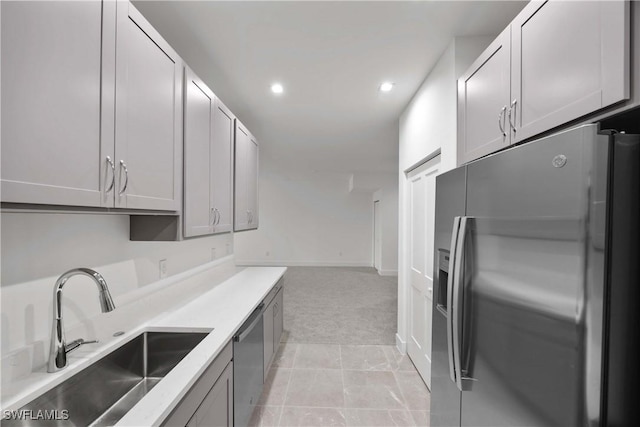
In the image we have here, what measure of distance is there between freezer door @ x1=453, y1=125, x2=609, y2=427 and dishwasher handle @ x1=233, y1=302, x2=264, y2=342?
115 cm

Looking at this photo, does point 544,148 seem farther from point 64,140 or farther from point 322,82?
point 322,82

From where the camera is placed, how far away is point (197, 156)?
183cm

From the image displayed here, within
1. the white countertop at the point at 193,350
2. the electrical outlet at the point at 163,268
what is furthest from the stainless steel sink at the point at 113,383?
the electrical outlet at the point at 163,268

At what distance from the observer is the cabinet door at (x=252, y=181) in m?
3.11

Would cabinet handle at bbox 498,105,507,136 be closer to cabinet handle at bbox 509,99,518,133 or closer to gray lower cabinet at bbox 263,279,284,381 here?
cabinet handle at bbox 509,99,518,133

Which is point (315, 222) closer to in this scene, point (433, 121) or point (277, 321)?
point (277, 321)

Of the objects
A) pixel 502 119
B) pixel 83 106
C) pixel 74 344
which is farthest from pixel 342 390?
pixel 83 106

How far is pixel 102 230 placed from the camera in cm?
143

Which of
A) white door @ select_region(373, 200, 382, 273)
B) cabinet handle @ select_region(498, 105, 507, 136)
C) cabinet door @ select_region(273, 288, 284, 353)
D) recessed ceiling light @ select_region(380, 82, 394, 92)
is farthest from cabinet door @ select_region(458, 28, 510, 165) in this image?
white door @ select_region(373, 200, 382, 273)

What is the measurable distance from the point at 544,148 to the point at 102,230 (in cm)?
187

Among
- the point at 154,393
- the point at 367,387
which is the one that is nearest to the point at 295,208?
the point at 367,387

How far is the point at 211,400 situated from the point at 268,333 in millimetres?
1253

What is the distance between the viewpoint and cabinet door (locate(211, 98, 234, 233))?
2.12 m

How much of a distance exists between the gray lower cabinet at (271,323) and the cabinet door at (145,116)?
1.36m
